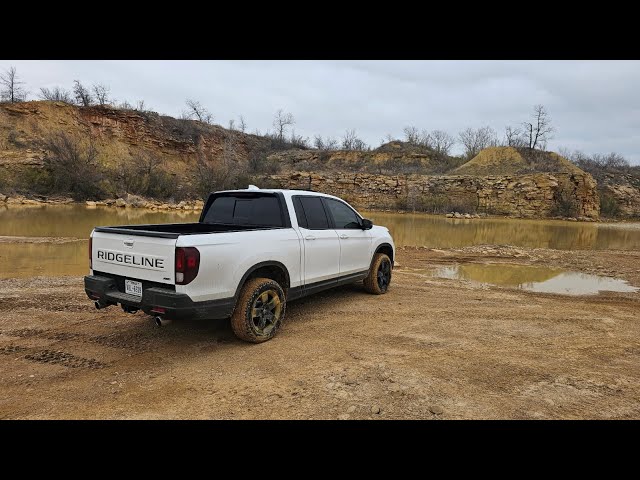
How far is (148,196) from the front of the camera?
34250 millimetres

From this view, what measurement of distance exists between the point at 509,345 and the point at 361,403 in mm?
2542

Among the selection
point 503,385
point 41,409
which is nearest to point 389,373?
point 503,385

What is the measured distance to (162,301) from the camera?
13.8ft

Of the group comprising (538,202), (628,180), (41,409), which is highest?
(628,180)

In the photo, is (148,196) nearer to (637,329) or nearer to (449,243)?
(449,243)

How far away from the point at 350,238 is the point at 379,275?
4.44 feet

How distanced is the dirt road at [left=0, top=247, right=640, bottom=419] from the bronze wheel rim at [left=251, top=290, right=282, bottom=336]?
206mm

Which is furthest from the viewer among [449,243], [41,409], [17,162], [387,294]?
[17,162]

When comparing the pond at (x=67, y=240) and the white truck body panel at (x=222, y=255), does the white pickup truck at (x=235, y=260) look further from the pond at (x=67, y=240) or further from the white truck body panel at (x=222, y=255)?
the pond at (x=67, y=240)

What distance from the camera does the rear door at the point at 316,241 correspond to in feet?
18.9

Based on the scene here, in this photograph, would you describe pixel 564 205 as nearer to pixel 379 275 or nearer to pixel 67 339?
pixel 379 275

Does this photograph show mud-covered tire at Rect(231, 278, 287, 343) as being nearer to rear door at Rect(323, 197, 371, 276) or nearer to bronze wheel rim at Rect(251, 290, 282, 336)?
bronze wheel rim at Rect(251, 290, 282, 336)

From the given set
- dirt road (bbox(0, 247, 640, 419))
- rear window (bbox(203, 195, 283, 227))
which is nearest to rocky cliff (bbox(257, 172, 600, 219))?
dirt road (bbox(0, 247, 640, 419))

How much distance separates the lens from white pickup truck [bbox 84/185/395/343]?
422cm
